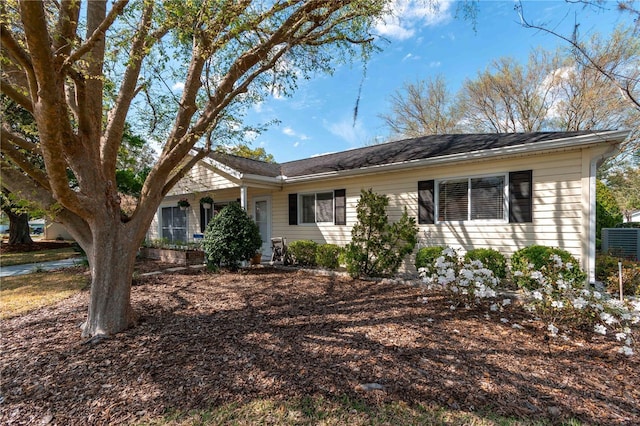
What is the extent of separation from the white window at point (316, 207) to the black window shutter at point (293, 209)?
17 cm

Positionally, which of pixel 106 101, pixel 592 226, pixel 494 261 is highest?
pixel 106 101

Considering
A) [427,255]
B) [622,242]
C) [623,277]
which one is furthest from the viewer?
[622,242]

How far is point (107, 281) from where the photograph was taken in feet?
12.4

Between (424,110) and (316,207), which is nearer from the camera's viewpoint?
(316,207)

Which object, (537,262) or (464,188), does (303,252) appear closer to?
(464,188)

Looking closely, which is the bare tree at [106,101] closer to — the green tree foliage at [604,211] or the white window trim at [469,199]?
the white window trim at [469,199]

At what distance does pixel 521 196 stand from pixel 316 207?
219 inches

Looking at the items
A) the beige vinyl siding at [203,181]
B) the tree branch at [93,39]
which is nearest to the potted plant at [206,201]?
the beige vinyl siding at [203,181]

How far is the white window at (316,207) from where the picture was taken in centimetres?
925

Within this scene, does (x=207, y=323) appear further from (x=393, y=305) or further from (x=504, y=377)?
(x=504, y=377)

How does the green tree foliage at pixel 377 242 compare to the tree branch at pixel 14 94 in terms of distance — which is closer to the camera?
the tree branch at pixel 14 94

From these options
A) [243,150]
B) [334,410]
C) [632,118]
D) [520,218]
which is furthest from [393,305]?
[632,118]

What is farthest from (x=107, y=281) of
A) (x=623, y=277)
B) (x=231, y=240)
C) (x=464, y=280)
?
(x=623, y=277)

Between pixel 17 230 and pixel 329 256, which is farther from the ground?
pixel 17 230
